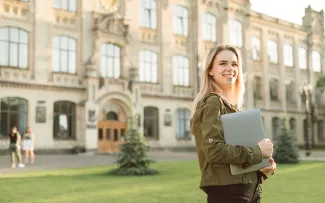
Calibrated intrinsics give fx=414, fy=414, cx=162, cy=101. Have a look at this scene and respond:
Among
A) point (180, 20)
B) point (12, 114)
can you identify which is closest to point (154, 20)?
point (180, 20)

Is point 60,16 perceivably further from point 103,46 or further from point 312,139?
point 312,139

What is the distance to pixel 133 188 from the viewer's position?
11977 mm

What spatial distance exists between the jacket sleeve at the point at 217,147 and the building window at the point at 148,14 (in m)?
33.0

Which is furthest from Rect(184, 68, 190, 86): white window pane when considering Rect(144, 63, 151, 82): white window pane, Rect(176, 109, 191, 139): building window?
Rect(144, 63, 151, 82): white window pane

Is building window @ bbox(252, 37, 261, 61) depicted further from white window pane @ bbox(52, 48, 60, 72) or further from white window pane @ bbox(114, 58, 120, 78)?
white window pane @ bbox(52, 48, 60, 72)

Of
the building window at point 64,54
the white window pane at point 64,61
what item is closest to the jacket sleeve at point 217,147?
the building window at point 64,54

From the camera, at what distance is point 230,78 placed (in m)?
3.18

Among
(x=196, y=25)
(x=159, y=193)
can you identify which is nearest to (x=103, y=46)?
(x=196, y=25)

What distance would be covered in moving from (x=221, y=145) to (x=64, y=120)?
28.0 m

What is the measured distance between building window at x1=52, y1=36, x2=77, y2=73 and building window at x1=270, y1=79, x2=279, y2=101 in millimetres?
24619

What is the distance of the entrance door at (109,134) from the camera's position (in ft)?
103

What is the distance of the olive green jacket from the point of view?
9.28ft

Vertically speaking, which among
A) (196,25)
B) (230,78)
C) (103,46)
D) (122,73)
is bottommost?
(230,78)

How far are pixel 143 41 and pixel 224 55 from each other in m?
32.3
